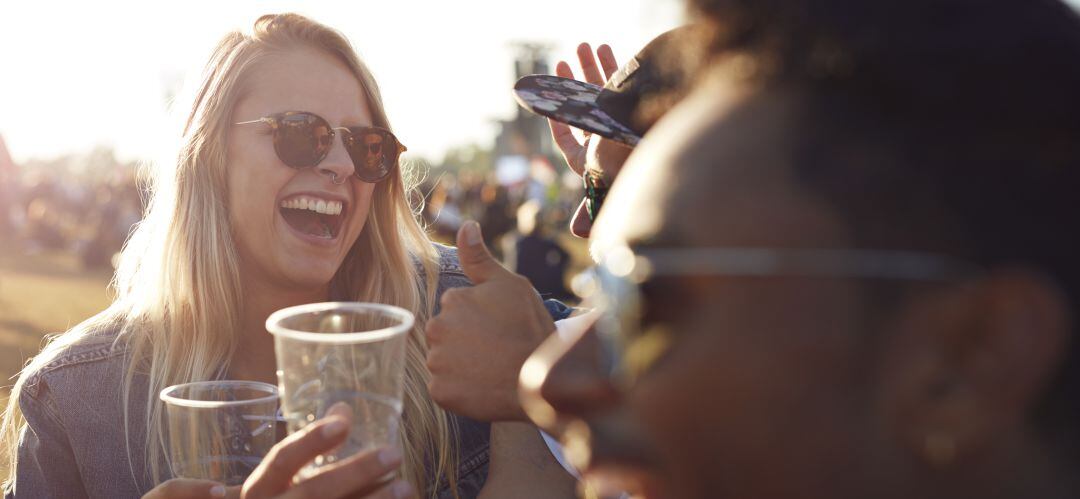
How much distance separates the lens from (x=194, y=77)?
3318mm

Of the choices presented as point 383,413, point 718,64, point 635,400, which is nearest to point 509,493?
point 383,413

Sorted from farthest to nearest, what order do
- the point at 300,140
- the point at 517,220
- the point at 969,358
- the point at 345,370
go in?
the point at 517,220 < the point at 300,140 < the point at 345,370 < the point at 969,358

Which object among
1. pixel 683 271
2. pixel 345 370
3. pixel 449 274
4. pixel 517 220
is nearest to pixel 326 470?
pixel 345 370

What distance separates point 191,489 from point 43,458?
4.17ft

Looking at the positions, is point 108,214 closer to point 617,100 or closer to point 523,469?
point 523,469

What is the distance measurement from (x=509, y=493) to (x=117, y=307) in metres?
1.67

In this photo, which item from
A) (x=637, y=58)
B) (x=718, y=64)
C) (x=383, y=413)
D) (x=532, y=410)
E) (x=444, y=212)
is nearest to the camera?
(x=718, y=64)

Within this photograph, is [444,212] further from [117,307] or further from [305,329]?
[305,329]

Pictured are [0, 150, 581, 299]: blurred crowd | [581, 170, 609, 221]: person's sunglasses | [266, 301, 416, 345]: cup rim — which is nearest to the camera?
[266, 301, 416, 345]: cup rim

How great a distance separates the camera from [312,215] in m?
3.16

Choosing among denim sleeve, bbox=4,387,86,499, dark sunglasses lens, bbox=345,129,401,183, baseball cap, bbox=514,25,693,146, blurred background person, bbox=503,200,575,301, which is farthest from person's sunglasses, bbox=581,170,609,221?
blurred background person, bbox=503,200,575,301

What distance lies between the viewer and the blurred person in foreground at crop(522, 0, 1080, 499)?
1.08 meters

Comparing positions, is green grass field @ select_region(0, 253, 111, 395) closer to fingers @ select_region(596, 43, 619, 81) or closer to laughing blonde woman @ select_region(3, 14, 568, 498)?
laughing blonde woman @ select_region(3, 14, 568, 498)

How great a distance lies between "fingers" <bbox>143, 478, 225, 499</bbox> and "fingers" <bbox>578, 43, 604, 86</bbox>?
1927mm
